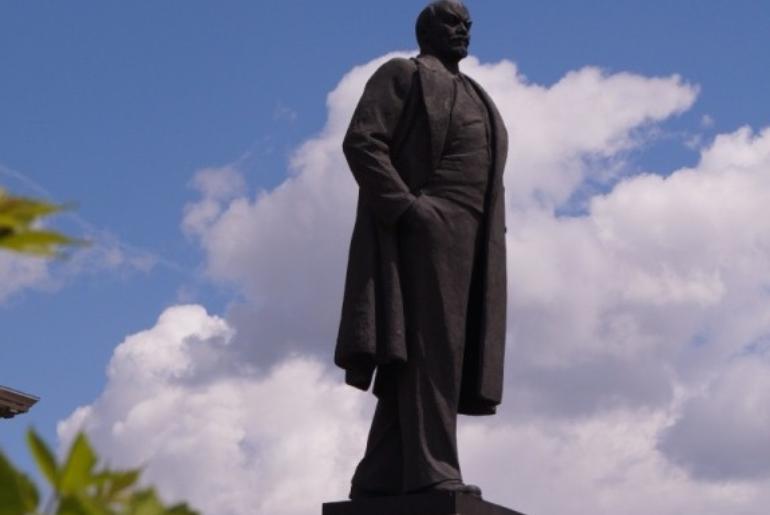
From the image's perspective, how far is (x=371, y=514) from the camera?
6.73 metres

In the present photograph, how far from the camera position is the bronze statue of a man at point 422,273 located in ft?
22.8

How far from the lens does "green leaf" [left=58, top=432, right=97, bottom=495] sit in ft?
2.96

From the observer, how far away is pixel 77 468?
0.91m

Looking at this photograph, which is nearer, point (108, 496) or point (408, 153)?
point (108, 496)

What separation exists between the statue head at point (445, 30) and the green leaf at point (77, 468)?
6.78 meters

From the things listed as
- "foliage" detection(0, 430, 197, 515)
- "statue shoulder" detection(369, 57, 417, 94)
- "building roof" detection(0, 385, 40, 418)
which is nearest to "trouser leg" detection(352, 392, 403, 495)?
"statue shoulder" detection(369, 57, 417, 94)

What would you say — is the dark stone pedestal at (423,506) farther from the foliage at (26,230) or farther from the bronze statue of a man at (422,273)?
the foliage at (26,230)

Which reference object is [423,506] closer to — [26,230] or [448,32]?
[448,32]

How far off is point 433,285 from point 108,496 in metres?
6.07

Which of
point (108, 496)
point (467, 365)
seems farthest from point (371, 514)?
point (108, 496)

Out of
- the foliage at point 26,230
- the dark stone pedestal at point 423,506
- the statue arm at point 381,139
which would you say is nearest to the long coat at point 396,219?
the statue arm at point 381,139

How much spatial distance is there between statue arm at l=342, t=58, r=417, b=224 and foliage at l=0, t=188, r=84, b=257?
6.04 metres

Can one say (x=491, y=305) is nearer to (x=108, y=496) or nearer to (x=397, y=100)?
(x=397, y=100)

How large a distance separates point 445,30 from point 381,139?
2.58ft
